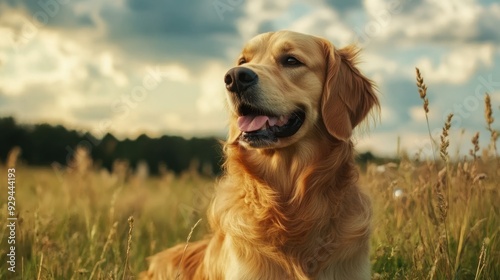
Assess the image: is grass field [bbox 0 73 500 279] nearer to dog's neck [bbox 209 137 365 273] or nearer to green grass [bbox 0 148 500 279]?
green grass [bbox 0 148 500 279]

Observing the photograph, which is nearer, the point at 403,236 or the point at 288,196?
the point at 288,196

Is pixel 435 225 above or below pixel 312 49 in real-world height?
below

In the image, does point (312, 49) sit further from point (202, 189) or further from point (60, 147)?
point (60, 147)

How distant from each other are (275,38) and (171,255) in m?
1.74

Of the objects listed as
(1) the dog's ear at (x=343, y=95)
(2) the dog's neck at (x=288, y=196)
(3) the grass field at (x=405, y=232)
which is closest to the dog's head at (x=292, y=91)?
(1) the dog's ear at (x=343, y=95)

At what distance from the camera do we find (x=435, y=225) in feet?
13.9

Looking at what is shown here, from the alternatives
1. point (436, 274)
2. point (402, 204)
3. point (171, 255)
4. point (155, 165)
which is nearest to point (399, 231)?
point (402, 204)

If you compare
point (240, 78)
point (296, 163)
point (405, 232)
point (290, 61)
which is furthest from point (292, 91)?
point (405, 232)

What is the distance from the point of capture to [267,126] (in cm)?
368

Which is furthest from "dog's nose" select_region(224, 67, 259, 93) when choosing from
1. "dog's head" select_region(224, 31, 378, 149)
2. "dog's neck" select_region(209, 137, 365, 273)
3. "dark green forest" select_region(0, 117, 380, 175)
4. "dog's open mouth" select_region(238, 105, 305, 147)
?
"dark green forest" select_region(0, 117, 380, 175)

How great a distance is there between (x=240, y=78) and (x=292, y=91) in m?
Result: 0.35

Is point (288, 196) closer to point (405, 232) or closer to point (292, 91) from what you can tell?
point (292, 91)

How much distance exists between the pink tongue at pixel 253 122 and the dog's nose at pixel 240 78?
212 millimetres

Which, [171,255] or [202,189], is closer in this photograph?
[171,255]
